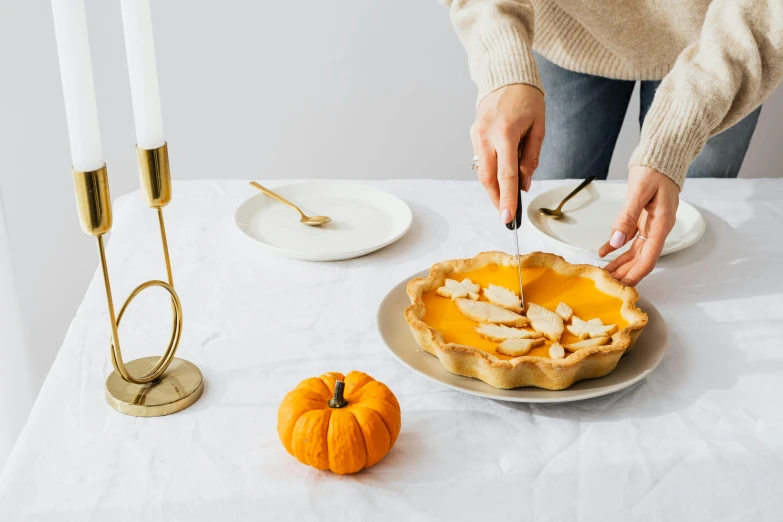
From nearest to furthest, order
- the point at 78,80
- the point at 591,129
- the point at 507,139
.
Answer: the point at 78,80 < the point at 507,139 < the point at 591,129

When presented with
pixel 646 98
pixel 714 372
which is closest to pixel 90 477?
pixel 714 372

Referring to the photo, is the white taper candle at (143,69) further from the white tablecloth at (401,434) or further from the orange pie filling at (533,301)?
the orange pie filling at (533,301)

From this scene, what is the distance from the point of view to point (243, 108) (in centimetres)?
284

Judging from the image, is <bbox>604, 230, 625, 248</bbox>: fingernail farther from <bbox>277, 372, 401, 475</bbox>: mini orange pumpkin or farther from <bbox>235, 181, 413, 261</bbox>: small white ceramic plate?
<bbox>277, 372, 401, 475</bbox>: mini orange pumpkin

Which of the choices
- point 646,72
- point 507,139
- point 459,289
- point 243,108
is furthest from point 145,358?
point 243,108

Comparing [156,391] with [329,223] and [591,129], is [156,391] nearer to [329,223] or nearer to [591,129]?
[329,223]

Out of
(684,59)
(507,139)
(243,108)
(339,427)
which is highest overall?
(684,59)

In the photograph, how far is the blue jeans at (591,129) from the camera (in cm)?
194

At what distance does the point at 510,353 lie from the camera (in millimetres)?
997

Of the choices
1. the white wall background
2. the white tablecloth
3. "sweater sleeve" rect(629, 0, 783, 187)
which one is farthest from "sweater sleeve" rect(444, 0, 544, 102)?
the white wall background

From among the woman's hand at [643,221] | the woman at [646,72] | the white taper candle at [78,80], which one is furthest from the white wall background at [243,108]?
the white taper candle at [78,80]

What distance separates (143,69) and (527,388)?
2.02 feet

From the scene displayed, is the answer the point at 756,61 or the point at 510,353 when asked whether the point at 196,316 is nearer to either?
the point at 510,353

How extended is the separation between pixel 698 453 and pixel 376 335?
0.48m
